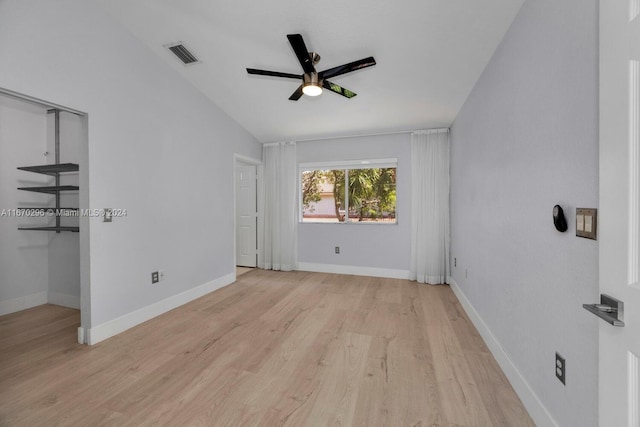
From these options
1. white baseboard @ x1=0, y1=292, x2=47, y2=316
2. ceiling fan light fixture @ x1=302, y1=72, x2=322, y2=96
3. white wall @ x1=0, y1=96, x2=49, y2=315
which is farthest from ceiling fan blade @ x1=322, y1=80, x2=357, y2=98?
white baseboard @ x1=0, y1=292, x2=47, y2=316

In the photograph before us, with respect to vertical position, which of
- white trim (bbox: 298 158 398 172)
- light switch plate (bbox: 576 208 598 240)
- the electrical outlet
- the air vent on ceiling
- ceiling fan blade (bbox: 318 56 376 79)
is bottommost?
the electrical outlet

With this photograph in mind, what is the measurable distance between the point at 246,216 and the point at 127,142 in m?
2.73

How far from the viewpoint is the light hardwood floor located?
5.10 feet

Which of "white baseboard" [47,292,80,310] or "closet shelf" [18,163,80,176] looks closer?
"closet shelf" [18,163,80,176]

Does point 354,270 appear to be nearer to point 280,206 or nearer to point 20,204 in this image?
point 280,206

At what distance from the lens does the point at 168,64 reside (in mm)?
3078

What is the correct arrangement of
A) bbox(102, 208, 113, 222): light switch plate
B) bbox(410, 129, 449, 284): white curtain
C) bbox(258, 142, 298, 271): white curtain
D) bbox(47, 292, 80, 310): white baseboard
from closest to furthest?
bbox(102, 208, 113, 222): light switch plate < bbox(47, 292, 80, 310): white baseboard < bbox(410, 129, 449, 284): white curtain < bbox(258, 142, 298, 271): white curtain

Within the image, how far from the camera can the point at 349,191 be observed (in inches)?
188

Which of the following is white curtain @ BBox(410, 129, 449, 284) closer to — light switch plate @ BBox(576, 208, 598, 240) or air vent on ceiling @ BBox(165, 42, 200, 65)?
light switch plate @ BBox(576, 208, 598, 240)

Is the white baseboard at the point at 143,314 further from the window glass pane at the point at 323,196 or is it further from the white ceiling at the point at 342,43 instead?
the white ceiling at the point at 342,43

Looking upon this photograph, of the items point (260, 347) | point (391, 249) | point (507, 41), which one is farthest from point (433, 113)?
point (260, 347)

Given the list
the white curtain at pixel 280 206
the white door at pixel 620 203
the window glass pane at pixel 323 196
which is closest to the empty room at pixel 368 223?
the white door at pixel 620 203

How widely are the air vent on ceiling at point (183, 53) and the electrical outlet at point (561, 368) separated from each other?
3842 mm

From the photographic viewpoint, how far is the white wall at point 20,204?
116 inches
